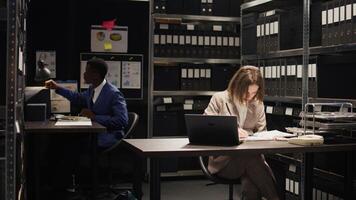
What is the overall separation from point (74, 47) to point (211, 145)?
2913 millimetres

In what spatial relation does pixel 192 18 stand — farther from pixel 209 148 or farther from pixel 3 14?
pixel 3 14

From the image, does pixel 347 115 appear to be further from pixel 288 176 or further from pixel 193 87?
pixel 193 87

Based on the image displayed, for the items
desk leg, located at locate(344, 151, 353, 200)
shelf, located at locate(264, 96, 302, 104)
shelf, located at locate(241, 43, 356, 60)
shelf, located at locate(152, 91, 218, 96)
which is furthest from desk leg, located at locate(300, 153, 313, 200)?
shelf, located at locate(152, 91, 218, 96)

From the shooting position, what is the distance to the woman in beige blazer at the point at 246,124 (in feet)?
11.3

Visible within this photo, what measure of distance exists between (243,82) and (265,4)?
154 cm

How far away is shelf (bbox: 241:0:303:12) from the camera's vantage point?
478 cm

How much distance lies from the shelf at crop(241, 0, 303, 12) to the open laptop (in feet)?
7.23

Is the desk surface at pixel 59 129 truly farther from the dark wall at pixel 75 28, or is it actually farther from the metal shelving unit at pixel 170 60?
the metal shelving unit at pixel 170 60

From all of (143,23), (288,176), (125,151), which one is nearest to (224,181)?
(288,176)

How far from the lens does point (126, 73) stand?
5.58 metres

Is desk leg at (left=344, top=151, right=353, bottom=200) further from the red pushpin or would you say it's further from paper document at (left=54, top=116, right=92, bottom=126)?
the red pushpin

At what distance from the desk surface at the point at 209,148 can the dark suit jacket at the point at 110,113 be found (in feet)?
4.45

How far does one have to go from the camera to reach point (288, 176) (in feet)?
14.5

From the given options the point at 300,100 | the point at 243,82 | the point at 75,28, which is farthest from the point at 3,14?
the point at 75,28
